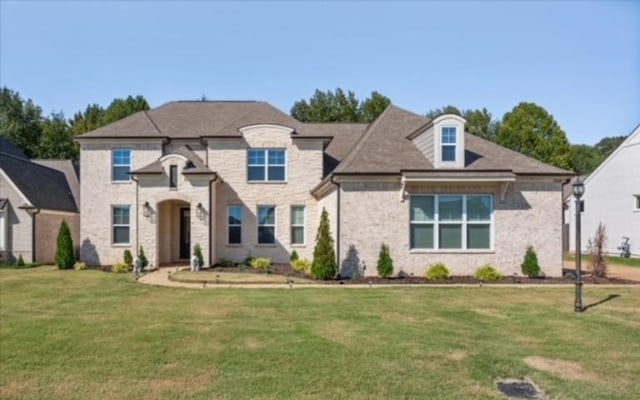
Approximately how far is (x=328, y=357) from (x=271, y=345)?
110cm

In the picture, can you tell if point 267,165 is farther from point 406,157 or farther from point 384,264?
point 384,264

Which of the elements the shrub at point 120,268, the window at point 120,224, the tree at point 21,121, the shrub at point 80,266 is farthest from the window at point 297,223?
the tree at point 21,121

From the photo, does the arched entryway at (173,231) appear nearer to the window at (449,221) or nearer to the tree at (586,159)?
the window at (449,221)

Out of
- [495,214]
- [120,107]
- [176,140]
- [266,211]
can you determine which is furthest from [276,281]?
[120,107]

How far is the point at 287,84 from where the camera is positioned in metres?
25.4

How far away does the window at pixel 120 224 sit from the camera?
20.6 metres

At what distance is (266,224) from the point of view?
20.7m

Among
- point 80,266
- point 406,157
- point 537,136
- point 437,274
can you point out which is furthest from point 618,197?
point 80,266

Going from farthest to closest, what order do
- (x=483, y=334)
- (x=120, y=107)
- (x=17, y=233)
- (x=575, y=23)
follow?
1. (x=120, y=107)
2. (x=17, y=233)
3. (x=575, y=23)
4. (x=483, y=334)

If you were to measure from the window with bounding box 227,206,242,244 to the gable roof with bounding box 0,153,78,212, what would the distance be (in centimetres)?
991

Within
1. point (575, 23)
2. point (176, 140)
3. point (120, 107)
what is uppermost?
point (120, 107)

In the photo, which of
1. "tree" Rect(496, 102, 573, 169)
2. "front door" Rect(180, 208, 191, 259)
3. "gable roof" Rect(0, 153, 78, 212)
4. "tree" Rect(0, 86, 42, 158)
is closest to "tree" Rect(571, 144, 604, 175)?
"tree" Rect(496, 102, 573, 169)

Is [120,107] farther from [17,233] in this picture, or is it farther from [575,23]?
[575,23]

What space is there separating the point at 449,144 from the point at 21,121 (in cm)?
4512
